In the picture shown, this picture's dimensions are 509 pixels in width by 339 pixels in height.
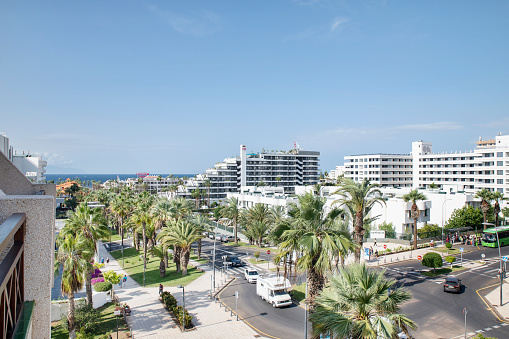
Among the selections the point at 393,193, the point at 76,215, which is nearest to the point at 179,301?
the point at 76,215

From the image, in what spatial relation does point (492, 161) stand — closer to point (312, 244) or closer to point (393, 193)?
point (393, 193)

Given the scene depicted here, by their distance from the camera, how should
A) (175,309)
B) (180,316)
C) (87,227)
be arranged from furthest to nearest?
(87,227), (175,309), (180,316)

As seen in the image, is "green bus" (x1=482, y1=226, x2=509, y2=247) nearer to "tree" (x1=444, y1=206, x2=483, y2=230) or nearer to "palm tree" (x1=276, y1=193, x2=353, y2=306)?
"tree" (x1=444, y1=206, x2=483, y2=230)

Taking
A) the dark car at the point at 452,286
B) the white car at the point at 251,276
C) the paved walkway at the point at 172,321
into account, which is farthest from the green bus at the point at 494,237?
the paved walkway at the point at 172,321

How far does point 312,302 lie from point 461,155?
319ft

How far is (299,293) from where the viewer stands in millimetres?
30922

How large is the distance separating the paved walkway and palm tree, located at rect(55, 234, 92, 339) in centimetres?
436

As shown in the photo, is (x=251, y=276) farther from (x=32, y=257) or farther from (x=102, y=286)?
(x=32, y=257)

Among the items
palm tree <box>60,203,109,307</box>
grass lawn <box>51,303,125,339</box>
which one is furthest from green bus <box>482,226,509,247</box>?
palm tree <box>60,203,109,307</box>

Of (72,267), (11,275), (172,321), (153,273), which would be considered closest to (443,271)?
(172,321)

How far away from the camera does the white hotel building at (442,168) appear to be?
82812 mm

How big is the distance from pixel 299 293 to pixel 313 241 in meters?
15.8

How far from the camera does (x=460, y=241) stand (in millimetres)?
55312

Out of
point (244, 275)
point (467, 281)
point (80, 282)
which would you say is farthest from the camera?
point (244, 275)
